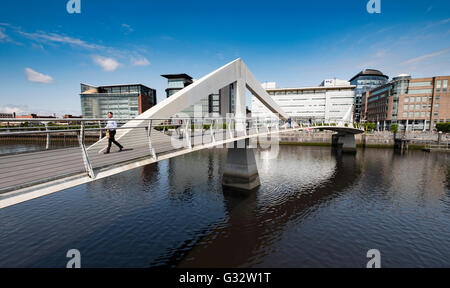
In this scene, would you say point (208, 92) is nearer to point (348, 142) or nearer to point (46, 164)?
point (46, 164)

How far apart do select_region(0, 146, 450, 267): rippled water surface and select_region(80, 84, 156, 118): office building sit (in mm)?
78558

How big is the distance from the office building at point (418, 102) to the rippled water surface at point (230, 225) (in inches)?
2399

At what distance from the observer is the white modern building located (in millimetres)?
86750

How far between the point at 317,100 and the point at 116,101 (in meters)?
86.2

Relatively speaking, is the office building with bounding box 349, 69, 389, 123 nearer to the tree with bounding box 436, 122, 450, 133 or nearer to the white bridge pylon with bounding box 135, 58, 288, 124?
the tree with bounding box 436, 122, 450, 133

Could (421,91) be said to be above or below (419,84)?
below

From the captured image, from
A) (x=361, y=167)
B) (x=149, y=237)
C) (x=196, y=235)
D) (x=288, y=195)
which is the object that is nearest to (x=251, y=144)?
(x=288, y=195)

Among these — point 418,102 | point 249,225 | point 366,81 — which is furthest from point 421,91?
point 249,225

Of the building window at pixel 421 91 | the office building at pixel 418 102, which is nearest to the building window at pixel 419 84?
the office building at pixel 418 102

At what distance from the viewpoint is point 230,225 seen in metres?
11.8

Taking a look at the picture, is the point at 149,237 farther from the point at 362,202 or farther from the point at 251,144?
the point at 362,202

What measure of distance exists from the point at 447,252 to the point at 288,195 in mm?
8634

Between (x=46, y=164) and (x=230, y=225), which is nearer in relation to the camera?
(x=46, y=164)

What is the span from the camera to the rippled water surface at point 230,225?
914 cm
